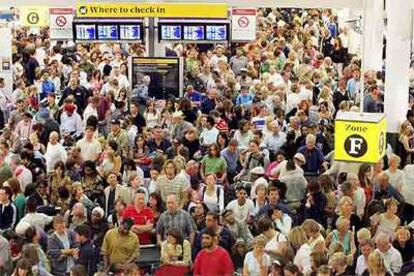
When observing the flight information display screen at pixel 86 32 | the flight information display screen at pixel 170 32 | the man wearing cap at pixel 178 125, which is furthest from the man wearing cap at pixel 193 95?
the flight information display screen at pixel 86 32

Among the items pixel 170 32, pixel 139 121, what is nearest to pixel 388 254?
pixel 139 121

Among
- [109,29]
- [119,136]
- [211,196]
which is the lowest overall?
[211,196]

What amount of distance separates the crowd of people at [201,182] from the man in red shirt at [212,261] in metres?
0.01

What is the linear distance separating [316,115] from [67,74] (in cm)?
770

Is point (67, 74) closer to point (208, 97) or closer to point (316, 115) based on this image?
point (208, 97)

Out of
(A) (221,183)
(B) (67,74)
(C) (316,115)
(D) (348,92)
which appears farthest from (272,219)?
(B) (67,74)

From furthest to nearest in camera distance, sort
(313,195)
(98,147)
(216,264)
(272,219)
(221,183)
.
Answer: (98,147), (221,183), (313,195), (272,219), (216,264)

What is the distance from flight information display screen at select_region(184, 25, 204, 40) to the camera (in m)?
21.9

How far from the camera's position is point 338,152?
13.4 meters

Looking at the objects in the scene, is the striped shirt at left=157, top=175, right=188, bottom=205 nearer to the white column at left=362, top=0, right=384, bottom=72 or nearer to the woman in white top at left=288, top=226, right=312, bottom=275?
the woman in white top at left=288, top=226, right=312, bottom=275

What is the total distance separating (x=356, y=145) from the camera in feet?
43.4

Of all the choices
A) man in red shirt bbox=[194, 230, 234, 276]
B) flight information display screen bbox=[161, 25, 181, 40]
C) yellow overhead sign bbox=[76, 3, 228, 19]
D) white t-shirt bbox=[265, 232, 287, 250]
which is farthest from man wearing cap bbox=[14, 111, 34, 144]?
white t-shirt bbox=[265, 232, 287, 250]

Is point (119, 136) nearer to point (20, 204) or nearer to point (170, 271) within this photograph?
point (20, 204)

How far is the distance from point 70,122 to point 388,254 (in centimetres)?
768
